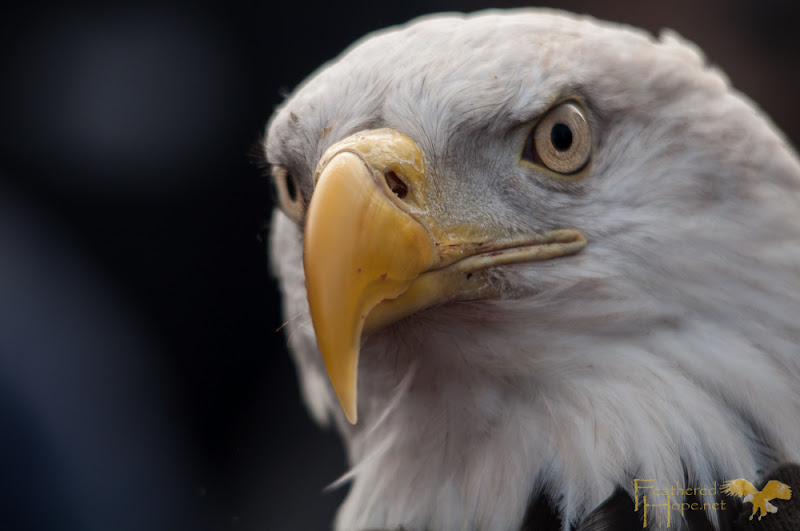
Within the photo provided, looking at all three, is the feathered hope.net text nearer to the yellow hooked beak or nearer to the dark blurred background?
the yellow hooked beak

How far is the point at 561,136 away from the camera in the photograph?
0.93 metres

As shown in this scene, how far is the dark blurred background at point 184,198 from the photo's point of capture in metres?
1.85

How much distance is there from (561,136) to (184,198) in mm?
1356

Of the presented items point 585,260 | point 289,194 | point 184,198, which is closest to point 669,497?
point 585,260

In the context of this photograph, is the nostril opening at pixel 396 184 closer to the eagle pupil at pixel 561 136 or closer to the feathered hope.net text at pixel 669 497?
the eagle pupil at pixel 561 136

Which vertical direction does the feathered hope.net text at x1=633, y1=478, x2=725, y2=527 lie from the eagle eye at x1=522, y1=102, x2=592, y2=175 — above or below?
below

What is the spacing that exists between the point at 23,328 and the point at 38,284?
0.13 meters

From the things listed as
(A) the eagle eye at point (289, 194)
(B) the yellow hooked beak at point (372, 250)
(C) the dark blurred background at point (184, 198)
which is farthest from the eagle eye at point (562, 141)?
(C) the dark blurred background at point (184, 198)

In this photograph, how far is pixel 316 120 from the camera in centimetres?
98

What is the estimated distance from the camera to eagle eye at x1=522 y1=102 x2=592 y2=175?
0.93 m

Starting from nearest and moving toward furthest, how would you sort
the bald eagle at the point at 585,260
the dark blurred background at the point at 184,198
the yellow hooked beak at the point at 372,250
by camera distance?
the yellow hooked beak at the point at 372,250 < the bald eagle at the point at 585,260 < the dark blurred background at the point at 184,198

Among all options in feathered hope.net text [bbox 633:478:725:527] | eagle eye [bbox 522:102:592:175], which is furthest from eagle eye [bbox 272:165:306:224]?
feathered hope.net text [bbox 633:478:725:527]

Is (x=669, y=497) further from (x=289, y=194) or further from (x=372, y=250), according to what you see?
(x=289, y=194)

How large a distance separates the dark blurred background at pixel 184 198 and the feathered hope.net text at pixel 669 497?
3.24 ft
